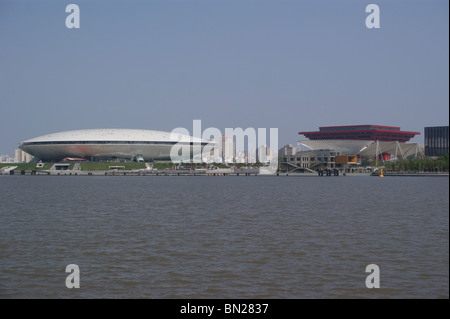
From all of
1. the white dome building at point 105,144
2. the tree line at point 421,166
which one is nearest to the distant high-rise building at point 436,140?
the tree line at point 421,166

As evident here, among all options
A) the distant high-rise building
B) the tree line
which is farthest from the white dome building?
the distant high-rise building

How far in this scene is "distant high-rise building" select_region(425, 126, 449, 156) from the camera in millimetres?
68381

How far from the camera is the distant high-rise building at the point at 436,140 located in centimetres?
6838

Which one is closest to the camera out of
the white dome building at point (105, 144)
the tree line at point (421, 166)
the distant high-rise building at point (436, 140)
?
the distant high-rise building at point (436, 140)

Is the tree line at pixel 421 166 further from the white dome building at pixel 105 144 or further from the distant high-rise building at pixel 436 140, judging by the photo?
the white dome building at pixel 105 144

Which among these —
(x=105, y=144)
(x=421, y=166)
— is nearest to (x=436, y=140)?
(x=421, y=166)

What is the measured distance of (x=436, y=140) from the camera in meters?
74.9

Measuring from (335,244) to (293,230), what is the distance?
3418 mm

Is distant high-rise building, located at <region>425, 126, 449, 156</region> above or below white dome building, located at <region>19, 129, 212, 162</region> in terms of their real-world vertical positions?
below

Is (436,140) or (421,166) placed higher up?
(436,140)

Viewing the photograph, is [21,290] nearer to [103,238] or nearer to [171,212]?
[103,238]

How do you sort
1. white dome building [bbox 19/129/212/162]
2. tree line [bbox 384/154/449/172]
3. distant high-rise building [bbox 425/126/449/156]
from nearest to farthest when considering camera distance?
distant high-rise building [bbox 425/126/449/156]
tree line [bbox 384/154/449/172]
white dome building [bbox 19/129/212/162]

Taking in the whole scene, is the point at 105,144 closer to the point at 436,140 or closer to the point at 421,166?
the point at 421,166

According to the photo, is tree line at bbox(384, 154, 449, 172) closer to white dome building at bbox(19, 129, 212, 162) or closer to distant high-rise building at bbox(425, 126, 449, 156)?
distant high-rise building at bbox(425, 126, 449, 156)
